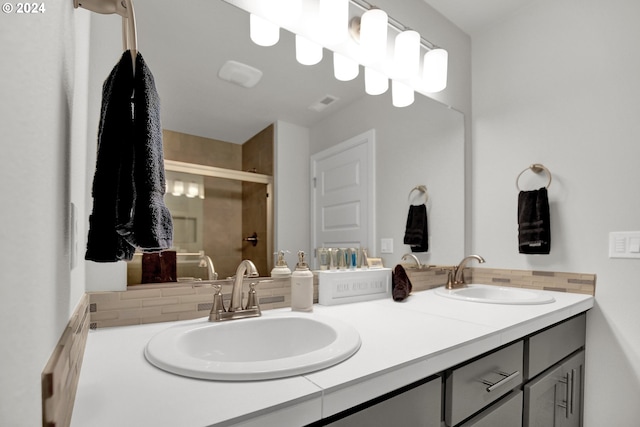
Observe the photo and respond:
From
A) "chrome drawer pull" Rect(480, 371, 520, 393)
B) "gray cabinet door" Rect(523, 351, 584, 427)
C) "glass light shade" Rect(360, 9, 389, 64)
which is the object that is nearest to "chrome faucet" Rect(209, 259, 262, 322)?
"chrome drawer pull" Rect(480, 371, 520, 393)

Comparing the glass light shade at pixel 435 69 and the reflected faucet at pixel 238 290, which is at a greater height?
the glass light shade at pixel 435 69

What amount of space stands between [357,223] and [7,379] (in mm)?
1233

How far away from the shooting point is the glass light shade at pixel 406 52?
1.59 meters

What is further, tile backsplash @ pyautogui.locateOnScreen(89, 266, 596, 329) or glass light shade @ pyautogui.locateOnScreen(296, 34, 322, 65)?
glass light shade @ pyautogui.locateOnScreen(296, 34, 322, 65)

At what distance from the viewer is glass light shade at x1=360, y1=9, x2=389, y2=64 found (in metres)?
1.43

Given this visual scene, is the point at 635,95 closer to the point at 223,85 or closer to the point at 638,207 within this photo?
the point at 638,207

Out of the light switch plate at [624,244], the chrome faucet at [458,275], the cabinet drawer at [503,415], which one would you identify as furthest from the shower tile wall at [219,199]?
the light switch plate at [624,244]

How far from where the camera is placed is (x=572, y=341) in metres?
1.40

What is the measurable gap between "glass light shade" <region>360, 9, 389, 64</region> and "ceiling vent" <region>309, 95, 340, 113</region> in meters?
0.28

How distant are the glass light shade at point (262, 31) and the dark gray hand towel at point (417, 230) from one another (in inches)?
37.6

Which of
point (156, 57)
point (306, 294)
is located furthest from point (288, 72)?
point (306, 294)

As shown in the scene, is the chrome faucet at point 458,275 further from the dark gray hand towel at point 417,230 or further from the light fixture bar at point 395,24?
the light fixture bar at point 395,24

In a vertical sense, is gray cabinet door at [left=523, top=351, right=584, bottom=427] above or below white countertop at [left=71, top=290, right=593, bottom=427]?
below

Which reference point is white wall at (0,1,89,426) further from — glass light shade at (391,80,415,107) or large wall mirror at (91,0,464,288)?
glass light shade at (391,80,415,107)
